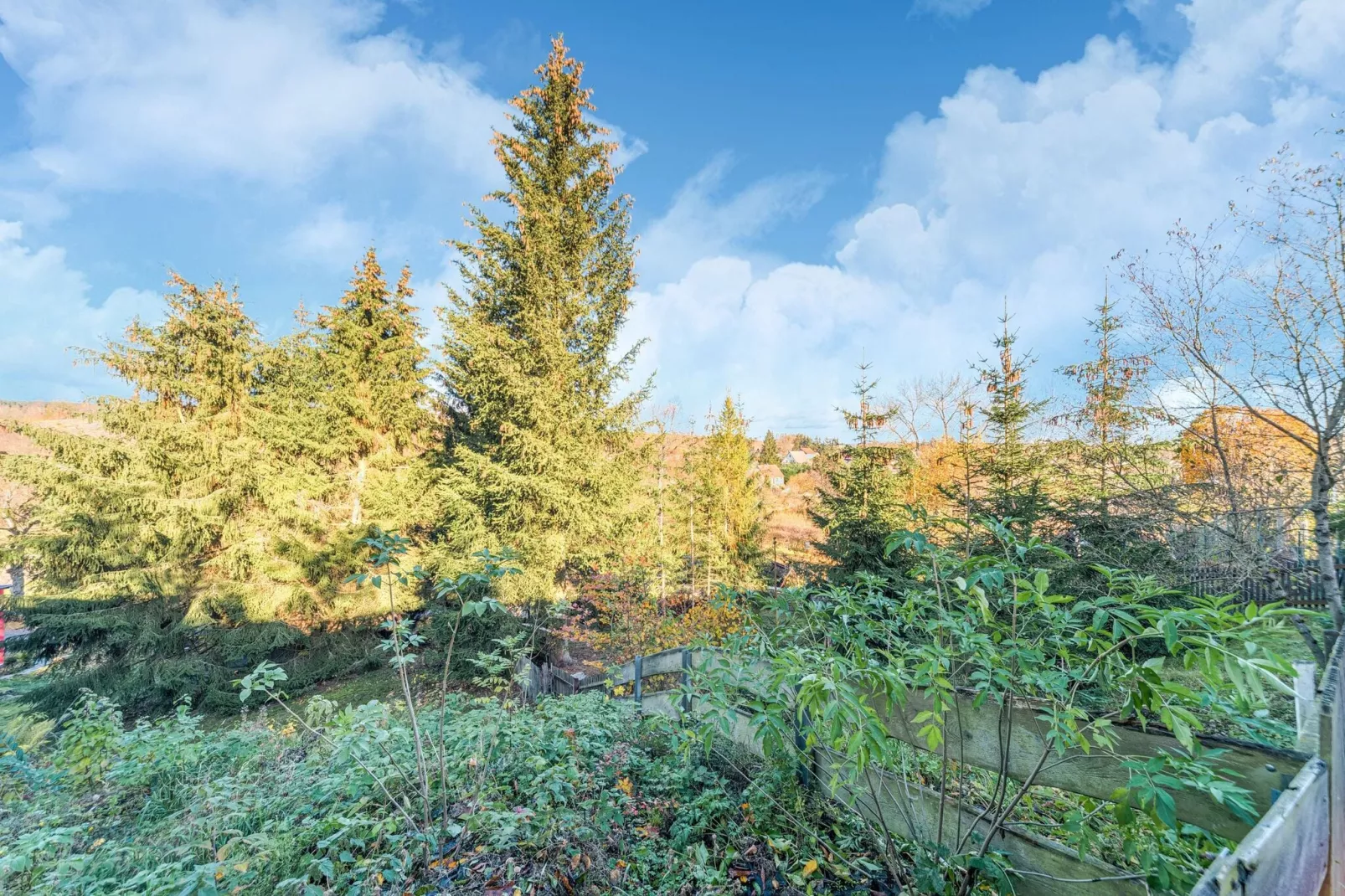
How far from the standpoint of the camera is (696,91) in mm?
11648

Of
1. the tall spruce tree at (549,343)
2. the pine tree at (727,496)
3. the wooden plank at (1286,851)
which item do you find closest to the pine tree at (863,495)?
the pine tree at (727,496)

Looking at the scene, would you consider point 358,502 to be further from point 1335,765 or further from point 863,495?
point 1335,765

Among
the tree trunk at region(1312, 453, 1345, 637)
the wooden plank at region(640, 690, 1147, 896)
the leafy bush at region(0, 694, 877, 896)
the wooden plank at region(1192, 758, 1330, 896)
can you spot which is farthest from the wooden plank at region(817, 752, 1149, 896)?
the tree trunk at region(1312, 453, 1345, 637)

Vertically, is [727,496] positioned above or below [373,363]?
below

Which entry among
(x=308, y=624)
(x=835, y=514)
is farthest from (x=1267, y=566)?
(x=308, y=624)

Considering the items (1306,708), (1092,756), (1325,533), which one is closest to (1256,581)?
(1325,533)

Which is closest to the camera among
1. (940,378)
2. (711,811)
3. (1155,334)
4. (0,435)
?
(711,811)

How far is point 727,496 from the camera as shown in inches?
527

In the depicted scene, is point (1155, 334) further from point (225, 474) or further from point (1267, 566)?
point (225, 474)

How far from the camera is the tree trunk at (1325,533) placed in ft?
15.3

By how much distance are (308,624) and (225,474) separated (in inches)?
146

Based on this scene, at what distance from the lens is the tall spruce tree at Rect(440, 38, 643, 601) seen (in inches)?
342

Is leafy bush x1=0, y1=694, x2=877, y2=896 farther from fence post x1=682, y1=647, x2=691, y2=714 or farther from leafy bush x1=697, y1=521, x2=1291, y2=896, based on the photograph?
leafy bush x1=697, y1=521, x2=1291, y2=896

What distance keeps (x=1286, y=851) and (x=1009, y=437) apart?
1014 cm
